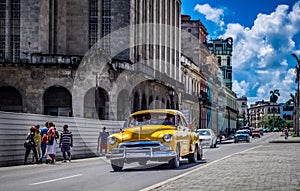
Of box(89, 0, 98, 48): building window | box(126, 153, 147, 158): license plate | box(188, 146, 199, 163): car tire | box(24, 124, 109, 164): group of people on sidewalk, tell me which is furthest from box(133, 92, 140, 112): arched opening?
box(126, 153, 147, 158): license plate

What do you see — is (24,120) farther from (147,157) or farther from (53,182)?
(53,182)

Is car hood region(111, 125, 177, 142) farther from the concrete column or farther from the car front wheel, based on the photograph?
the concrete column

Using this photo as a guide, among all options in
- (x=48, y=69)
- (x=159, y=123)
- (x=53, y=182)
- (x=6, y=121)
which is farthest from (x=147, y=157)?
(x=48, y=69)

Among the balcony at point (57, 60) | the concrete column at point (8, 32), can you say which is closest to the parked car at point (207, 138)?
the balcony at point (57, 60)

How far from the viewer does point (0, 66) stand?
135 ft

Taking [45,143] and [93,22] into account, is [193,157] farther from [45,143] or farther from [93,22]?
[93,22]

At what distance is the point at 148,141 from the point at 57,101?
84.3 feet

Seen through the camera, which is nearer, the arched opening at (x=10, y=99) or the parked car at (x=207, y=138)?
the arched opening at (x=10, y=99)

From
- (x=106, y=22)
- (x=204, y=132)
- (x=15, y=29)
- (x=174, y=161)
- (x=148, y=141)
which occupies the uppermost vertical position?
(x=106, y=22)

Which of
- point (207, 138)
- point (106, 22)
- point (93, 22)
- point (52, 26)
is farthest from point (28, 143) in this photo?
point (93, 22)

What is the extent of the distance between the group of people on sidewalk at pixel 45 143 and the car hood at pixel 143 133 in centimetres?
732

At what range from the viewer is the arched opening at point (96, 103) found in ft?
139

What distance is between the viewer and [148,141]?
17.9 m

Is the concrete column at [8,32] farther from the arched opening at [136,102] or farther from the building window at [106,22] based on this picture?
the arched opening at [136,102]
